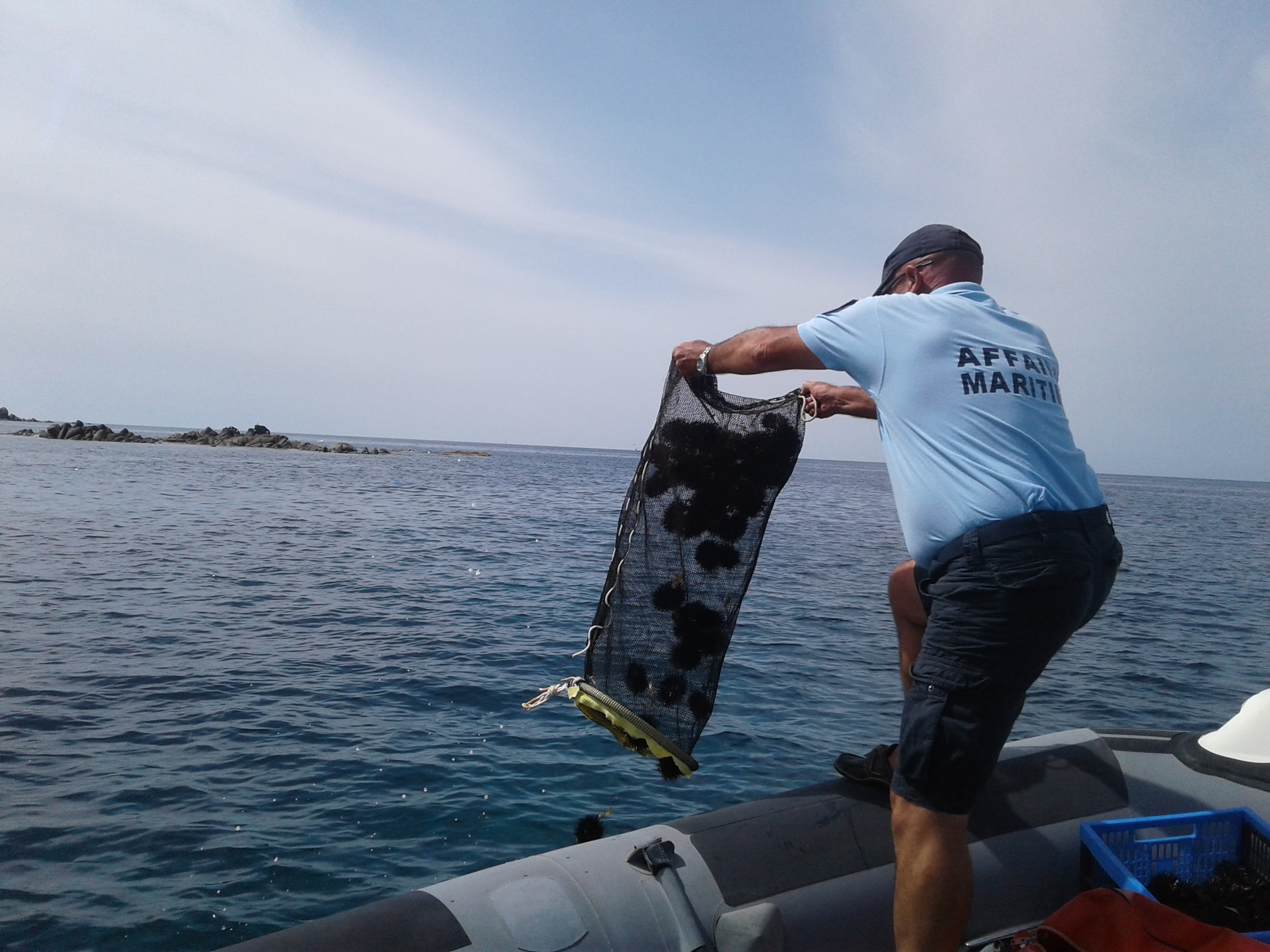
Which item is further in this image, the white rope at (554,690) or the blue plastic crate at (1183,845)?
the white rope at (554,690)

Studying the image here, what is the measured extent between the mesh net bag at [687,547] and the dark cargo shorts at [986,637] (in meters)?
1.54

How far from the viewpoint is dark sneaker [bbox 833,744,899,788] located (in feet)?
11.5

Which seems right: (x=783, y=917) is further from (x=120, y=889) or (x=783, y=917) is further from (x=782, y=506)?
(x=782, y=506)

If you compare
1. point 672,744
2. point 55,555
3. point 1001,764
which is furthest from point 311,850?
point 55,555

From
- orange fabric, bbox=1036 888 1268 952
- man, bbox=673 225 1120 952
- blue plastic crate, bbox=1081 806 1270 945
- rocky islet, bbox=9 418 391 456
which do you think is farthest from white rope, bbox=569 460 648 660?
rocky islet, bbox=9 418 391 456

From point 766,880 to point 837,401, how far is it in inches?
81.3

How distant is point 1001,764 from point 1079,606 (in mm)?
1740

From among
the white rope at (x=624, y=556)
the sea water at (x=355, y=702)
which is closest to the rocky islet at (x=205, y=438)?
the sea water at (x=355, y=702)

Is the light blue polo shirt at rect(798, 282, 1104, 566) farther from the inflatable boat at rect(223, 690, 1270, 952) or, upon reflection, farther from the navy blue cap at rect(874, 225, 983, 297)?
the inflatable boat at rect(223, 690, 1270, 952)

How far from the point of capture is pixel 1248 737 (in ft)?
13.9

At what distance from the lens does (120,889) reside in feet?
17.6

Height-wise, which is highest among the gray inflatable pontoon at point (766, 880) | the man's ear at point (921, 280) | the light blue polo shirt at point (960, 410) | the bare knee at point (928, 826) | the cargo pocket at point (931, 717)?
the man's ear at point (921, 280)

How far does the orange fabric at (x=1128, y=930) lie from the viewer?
2.55 metres

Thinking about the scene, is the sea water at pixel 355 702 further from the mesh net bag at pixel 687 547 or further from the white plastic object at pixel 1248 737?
the white plastic object at pixel 1248 737
